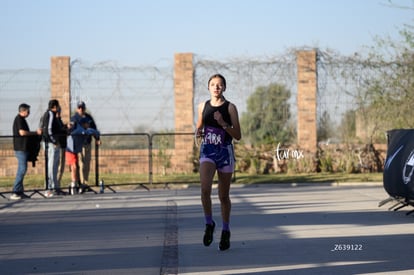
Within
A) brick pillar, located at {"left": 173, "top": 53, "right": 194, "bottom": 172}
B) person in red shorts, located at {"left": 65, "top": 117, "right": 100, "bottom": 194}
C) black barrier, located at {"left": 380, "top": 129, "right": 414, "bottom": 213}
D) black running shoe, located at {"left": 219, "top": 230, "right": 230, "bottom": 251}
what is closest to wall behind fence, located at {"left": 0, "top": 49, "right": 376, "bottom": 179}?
brick pillar, located at {"left": 173, "top": 53, "right": 194, "bottom": 172}

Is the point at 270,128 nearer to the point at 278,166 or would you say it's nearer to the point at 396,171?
the point at 278,166

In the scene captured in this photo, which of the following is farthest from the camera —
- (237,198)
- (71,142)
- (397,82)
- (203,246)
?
(397,82)

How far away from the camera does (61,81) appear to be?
2367cm

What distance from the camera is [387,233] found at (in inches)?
421

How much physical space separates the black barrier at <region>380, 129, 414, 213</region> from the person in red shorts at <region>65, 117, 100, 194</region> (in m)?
7.32

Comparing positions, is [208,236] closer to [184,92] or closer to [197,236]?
[197,236]

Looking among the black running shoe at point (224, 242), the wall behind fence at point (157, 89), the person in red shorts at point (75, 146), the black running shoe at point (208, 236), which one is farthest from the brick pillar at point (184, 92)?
the black running shoe at point (224, 242)

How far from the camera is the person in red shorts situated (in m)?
18.3

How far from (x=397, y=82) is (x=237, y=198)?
8.68 m

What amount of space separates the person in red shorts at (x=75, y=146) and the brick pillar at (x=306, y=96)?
7086mm

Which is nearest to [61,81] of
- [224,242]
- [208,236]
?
[208,236]

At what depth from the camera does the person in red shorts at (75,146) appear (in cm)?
1827

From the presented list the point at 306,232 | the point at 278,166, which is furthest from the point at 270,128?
the point at 306,232

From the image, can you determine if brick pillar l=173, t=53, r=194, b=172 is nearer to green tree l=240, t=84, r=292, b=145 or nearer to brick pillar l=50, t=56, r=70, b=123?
green tree l=240, t=84, r=292, b=145
